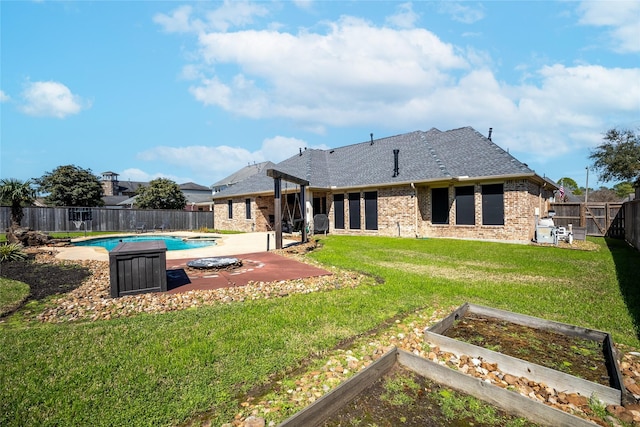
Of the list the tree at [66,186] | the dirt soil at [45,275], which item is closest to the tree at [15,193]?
the dirt soil at [45,275]

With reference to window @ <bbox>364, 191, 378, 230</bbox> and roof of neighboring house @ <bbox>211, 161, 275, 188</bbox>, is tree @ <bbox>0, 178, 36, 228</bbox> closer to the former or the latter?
window @ <bbox>364, 191, 378, 230</bbox>

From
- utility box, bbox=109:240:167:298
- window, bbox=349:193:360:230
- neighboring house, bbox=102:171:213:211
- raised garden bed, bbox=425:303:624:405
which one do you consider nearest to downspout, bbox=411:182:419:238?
window, bbox=349:193:360:230

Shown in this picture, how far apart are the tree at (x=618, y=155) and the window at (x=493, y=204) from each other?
72.8 feet

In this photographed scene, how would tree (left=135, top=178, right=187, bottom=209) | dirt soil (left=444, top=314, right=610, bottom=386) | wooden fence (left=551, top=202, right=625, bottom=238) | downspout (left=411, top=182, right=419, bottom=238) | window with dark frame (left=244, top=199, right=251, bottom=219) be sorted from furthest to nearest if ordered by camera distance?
tree (left=135, top=178, right=187, bottom=209), window with dark frame (left=244, top=199, right=251, bottom=219), wooden fence (left=551, top=202, right=625, bottom=238), downspout (left=411, top=182, right=419, bottom=238), dirt soil (left=444, top=314, right=610, bottom=386)

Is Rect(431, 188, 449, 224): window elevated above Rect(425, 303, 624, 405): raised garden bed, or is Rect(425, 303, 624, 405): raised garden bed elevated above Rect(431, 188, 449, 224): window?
Rect(431, 188, 449, 224): window

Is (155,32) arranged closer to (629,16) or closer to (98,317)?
(98,317)

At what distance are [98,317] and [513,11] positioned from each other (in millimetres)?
12039

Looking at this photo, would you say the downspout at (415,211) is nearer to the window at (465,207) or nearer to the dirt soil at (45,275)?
the window at (465,207)

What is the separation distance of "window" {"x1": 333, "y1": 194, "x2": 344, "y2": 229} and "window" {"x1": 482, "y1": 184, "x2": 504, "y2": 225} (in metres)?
7.25

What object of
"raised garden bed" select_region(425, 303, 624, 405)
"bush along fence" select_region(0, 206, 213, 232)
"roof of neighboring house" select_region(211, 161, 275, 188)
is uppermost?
"roof of neighboring house" select_region(211, 161, 275, 188)

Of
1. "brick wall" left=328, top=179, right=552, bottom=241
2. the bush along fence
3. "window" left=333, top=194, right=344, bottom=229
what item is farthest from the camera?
the bush along fence

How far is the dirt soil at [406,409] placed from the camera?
84.4 inches

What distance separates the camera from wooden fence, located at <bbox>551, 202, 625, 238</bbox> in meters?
15.3

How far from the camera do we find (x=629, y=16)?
8133 mm
